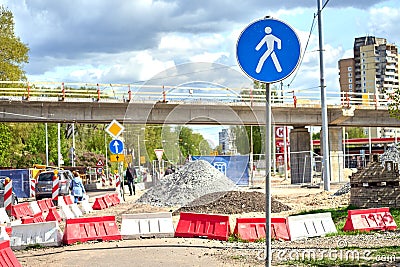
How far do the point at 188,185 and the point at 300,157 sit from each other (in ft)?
86.5

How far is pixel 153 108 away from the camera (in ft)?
87.8

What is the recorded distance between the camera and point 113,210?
2500cm

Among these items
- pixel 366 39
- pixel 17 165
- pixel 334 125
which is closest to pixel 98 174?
pixel 17 165

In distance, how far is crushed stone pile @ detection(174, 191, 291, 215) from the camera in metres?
21.2

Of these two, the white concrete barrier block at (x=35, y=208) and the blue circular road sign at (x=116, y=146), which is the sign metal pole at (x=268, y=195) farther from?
the blue circular road sign at (x=116, y=146)

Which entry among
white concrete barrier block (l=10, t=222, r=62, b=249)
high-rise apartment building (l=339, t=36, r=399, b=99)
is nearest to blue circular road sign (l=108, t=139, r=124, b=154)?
white concrete barrier block (l=10, t=222, r=62, b=249)

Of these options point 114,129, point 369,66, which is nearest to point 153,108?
point 114,129

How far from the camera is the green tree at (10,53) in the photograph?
57.1m

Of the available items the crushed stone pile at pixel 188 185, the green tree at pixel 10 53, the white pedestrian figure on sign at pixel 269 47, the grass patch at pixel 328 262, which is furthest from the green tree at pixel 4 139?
the white pedestrian figure on sign at pixel 269 47

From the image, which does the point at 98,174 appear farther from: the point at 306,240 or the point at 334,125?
the point at 306,240

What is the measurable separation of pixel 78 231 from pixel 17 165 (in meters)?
63.9

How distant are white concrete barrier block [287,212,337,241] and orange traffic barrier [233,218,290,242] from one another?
5.9 inches

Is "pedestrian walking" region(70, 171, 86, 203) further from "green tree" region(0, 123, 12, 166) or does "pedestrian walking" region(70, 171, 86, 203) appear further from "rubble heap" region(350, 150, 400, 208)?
"green tree" region(0, 123, 12, 166)

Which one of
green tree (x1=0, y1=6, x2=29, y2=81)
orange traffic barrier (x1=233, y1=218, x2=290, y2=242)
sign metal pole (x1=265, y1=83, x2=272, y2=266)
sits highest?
green tree (x1=0, y1=6, x2=29, y2=81)
